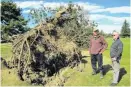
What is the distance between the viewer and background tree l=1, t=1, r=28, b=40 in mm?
43531

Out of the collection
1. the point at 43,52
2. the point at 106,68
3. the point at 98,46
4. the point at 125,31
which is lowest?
the point at 125,31

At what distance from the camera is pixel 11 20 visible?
4394 centimetres

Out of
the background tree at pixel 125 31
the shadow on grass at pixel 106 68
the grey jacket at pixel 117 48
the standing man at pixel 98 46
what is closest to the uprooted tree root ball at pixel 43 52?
the shadow on grass at pixel 106 68

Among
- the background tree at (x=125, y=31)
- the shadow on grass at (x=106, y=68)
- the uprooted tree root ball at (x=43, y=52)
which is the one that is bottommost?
the background tree at (x=125, y=31)

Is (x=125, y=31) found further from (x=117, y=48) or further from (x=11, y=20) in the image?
(x=117, y=48)

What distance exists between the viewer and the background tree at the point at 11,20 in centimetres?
4353

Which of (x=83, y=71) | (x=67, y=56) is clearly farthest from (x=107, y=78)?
(x=67, y=56)

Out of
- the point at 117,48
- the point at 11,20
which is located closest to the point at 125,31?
the point at 11,20

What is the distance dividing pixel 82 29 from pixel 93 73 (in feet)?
24.6

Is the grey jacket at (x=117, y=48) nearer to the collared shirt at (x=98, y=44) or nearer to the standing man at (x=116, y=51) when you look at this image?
the standing man at (x=116, y=51)

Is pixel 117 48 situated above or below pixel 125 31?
above

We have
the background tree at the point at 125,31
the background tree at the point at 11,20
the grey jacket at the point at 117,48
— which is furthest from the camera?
the background tree at the point at 125,31

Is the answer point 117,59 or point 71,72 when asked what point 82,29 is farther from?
point 117,59

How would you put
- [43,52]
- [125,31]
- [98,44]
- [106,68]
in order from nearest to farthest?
1. [98,44]
2. [43,52]
3. [106,68]
4. [125,31]
